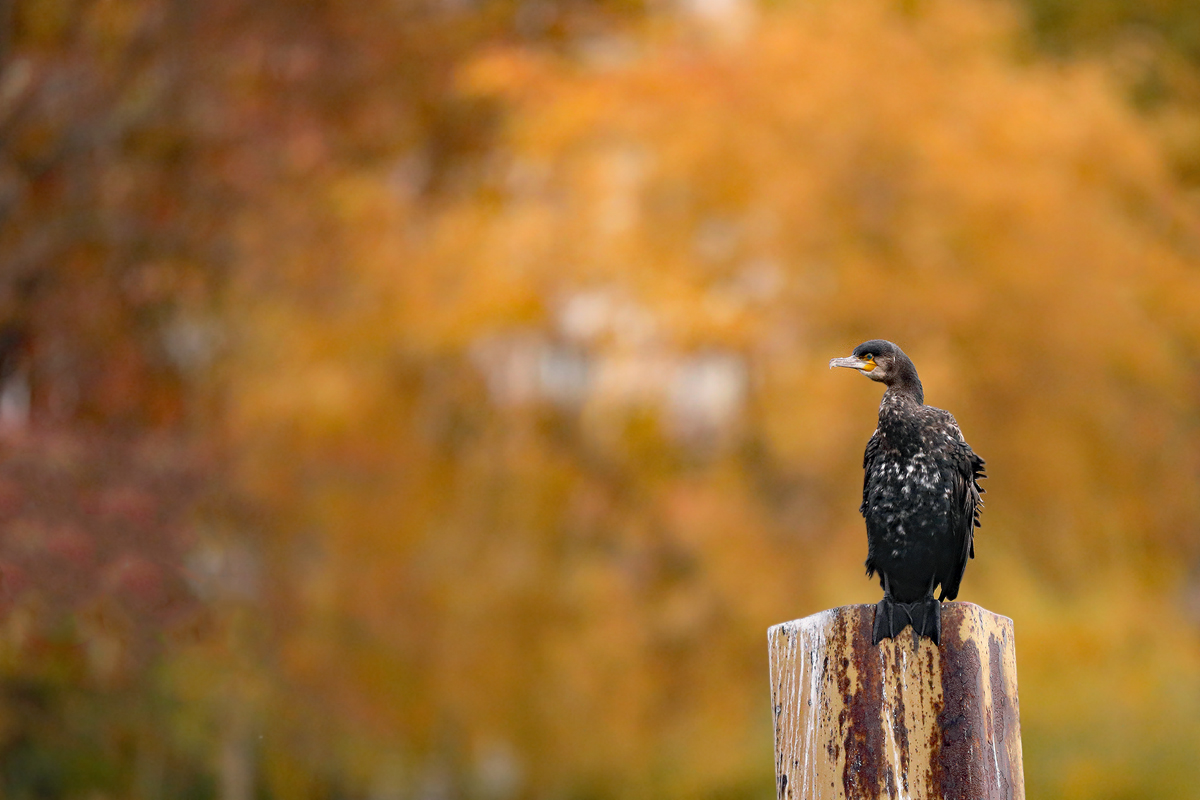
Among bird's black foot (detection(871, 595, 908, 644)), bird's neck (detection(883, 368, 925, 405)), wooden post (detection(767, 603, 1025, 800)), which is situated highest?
bird's neck (detection(883, 368, 925, 405))

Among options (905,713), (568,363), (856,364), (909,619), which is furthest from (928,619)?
(568,363)

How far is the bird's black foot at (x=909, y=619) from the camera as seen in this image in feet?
6.93

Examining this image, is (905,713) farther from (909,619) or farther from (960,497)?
(960,497)

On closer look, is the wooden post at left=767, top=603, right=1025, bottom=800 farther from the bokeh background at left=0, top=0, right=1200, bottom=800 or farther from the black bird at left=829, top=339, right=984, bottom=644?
the bokeh background at left=0, top=0, right=1200, bottom=800

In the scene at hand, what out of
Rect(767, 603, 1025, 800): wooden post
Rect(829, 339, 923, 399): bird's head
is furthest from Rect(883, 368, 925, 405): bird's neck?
Rect(767, 603, 1025, 800): wooden post

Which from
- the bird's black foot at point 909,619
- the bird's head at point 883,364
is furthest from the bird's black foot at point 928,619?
the bird's head at point 883,364

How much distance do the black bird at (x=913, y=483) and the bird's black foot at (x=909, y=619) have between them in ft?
0.88

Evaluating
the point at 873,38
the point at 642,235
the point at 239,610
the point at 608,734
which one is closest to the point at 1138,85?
A: the point at 873,38

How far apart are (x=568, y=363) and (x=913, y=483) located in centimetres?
791

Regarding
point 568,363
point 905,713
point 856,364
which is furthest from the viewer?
point 568,363

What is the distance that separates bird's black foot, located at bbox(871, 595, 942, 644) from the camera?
2.11m

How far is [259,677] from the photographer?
977 centimetres

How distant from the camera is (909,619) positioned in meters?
2.12

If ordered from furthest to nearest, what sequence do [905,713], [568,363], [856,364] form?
[568,363]
[856,364]
[905,713]
